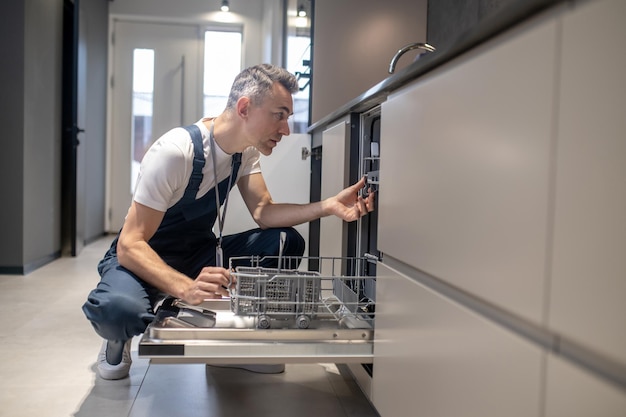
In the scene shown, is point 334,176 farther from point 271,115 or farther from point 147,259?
point 147,259

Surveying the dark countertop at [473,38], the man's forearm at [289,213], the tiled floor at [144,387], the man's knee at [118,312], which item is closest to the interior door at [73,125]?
the tiled floor at [144,387]

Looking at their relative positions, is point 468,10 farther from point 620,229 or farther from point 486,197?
point 620,229

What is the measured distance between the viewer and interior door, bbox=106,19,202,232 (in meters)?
5.85

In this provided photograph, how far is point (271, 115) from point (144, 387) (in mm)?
879

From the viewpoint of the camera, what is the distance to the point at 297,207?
1878 mm

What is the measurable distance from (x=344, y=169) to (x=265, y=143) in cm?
26

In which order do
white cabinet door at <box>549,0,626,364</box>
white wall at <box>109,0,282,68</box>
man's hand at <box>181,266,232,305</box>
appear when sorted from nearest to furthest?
white cabinet door at <box>549,0,626,364</box> < man's hand at <box>181,266,232,305</box> < white wall at <box>109,0,282,68</box>

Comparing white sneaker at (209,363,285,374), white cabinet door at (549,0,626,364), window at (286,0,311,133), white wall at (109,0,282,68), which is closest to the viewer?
white cabinet door at (549,0,626,364)

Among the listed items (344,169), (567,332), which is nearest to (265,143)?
(344,169)

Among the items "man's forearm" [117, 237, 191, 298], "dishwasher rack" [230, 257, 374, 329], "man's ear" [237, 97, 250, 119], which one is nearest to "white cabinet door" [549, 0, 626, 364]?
"dishwasher rack" [230, 257, 374, 329]

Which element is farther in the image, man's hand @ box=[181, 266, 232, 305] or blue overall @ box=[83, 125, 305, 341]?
blue overall @ box=[83, 125, 305, 341]

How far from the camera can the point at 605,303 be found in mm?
500

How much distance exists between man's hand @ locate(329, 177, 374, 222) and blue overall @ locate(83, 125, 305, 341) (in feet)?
1.03

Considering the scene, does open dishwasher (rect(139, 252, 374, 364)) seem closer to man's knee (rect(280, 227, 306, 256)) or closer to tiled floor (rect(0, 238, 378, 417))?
tiled floor (rect(0, 238, 378, 417))
